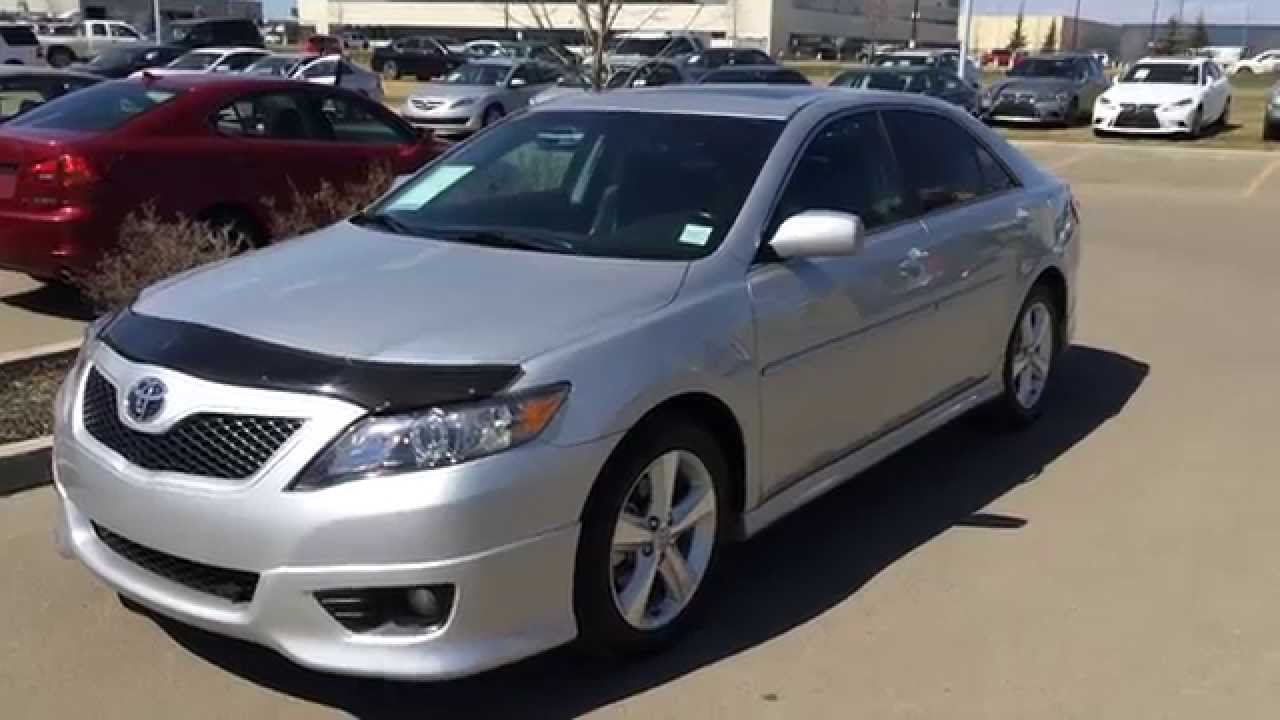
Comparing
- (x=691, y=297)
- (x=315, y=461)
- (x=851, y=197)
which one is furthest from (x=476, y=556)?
(x=851, y=197)

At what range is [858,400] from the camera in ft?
15.0

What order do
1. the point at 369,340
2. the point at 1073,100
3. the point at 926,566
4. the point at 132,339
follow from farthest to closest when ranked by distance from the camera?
the point at 1073,100 → the point at 926,566 → the point at 132,339 → the point at 369,340

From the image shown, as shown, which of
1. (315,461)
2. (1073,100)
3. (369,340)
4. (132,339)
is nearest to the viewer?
(315,461)

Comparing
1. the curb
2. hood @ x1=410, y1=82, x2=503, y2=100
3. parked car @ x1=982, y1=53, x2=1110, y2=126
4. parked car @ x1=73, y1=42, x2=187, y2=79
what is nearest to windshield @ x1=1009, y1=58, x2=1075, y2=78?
parked car @ x1=982, y1=53, x2=1110, y2=126

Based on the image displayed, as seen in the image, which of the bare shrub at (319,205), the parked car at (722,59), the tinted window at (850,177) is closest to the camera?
the tinted window at (850,177)

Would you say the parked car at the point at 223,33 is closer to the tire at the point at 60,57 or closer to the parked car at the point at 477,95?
the tire at the point at 60,57

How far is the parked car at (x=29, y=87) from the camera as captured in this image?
13.4 m

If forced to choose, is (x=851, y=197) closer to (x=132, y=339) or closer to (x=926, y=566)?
(x=926, y=566)

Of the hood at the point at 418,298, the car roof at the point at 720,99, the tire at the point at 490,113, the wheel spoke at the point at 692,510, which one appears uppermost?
the car roof at the point at 720,99

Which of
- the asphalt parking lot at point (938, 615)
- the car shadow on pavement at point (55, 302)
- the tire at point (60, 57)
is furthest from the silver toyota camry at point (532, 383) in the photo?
the tire at point (60, 57)

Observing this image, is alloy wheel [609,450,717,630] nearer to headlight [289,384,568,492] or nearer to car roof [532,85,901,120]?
headlight [289,384,568,492]

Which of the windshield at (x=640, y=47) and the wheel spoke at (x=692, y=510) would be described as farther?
the windshield at (x=640, y=47)

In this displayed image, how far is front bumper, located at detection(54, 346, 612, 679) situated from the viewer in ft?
10.3

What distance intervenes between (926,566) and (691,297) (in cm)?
144
